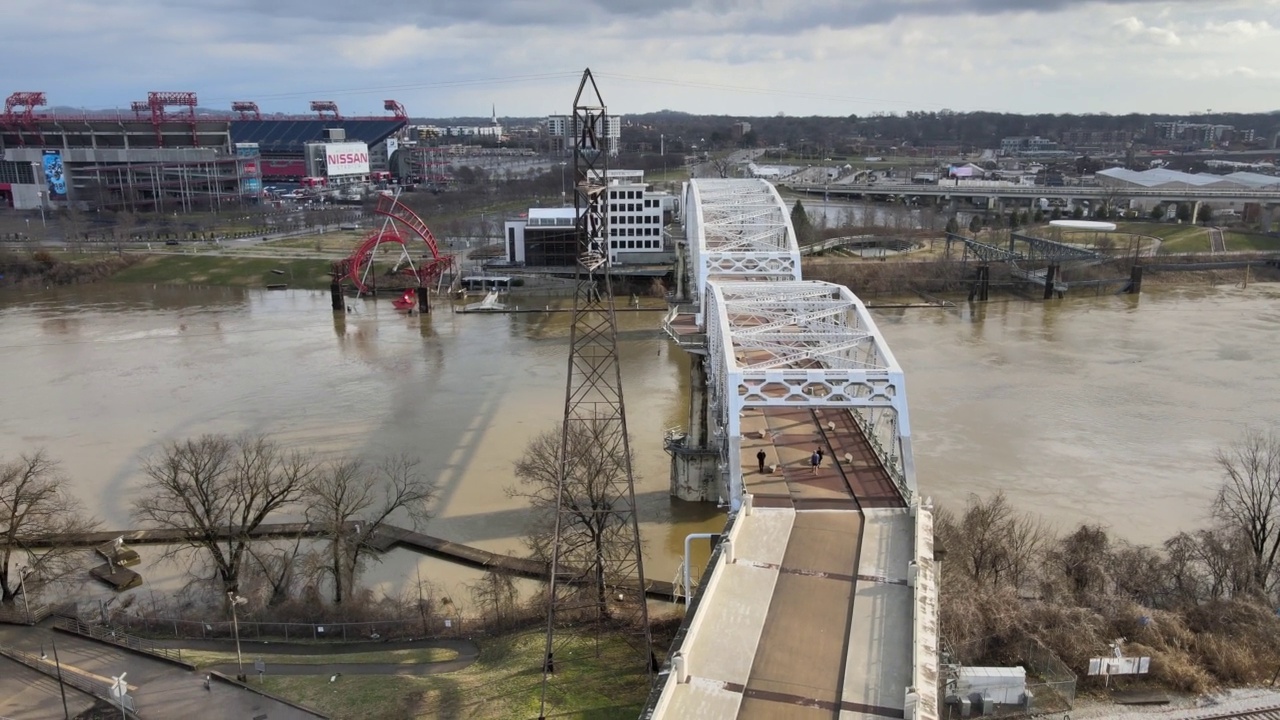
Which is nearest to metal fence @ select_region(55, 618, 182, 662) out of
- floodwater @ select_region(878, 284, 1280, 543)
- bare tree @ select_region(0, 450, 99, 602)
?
bare tree @ select_region(0, 450, 99, 602)

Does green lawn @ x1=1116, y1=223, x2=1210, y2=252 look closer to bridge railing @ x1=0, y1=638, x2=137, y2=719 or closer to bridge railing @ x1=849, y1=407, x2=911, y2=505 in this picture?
bridge railing @ x1=849, y1=407, x2=911, y2=505

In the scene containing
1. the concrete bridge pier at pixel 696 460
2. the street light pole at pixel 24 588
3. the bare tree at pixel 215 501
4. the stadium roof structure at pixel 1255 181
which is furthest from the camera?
the stadium roof structure at pixel 1255 181

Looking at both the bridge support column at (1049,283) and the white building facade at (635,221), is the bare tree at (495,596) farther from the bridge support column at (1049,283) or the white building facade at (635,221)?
the bridge support column at (1049,283)

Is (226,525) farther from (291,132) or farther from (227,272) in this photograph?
(291,132)

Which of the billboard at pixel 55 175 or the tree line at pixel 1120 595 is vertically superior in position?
the billboard at pixel 55 175

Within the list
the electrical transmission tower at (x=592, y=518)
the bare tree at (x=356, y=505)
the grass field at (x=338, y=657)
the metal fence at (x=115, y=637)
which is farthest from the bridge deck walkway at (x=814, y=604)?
the metal fence at (x=115, y=637)

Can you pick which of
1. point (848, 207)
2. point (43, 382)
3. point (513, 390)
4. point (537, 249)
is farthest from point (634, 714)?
point (848, 207)

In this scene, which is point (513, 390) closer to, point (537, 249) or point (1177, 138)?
point (537, 249)
